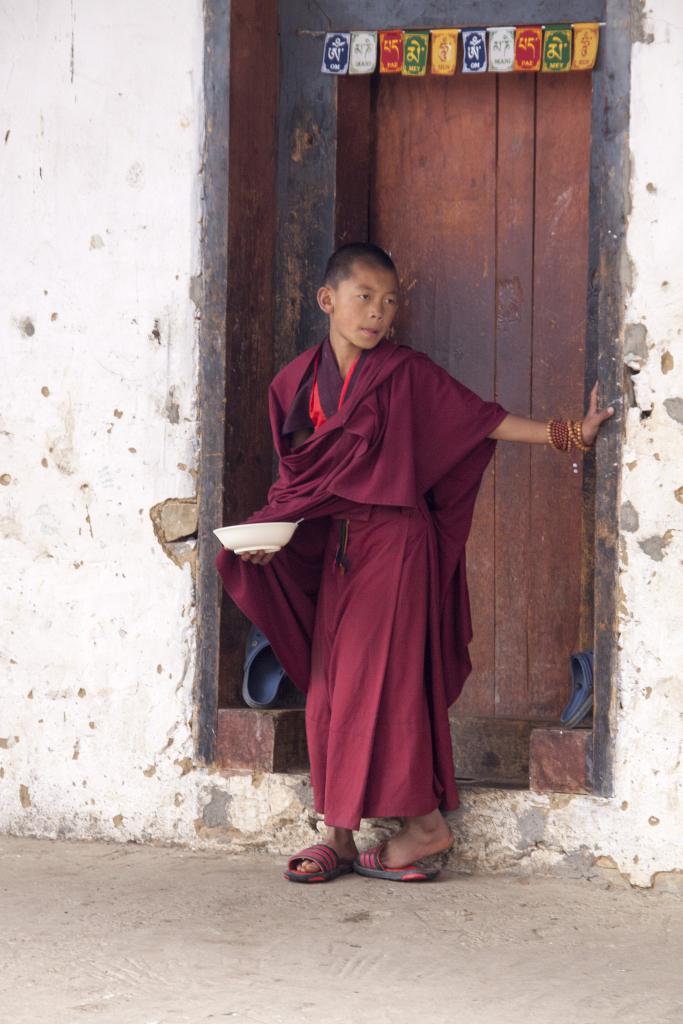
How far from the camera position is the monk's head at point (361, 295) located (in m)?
3.58

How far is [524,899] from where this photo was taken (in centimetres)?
331

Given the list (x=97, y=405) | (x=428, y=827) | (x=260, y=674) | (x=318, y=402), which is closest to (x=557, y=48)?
(x=318, y=402)

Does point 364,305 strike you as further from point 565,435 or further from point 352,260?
point 565,435

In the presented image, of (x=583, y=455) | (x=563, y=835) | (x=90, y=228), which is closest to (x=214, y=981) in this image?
(x=563, y=835)

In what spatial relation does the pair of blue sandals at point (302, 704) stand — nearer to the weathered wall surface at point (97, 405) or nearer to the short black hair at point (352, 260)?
the weathered wall surface at point (97, 405)

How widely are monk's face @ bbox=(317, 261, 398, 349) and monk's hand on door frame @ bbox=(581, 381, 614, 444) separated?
59 centimetres

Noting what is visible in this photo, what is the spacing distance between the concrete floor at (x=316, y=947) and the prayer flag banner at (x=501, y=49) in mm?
2291

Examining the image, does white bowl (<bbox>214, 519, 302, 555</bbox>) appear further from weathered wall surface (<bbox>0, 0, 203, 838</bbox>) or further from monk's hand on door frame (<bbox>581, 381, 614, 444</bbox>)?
monk's hand on door frame (<bbox>581, 381, 614, 444</bbox>)

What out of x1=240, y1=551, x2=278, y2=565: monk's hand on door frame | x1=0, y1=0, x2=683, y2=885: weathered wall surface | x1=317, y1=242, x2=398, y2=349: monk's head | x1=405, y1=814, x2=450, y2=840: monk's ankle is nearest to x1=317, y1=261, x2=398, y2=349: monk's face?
x1=317, y1=242, x2=398, y2=349: monk's head

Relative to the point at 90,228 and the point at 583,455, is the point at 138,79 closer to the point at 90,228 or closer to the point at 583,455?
the point at 90,228

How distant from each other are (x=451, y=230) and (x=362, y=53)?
1.93 feet

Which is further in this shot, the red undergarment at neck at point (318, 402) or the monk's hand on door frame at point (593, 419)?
the red undergarment at neck at point (318, 402)

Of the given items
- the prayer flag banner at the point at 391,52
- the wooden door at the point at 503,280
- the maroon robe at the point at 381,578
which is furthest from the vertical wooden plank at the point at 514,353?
the maroon robe at the point at 381,578

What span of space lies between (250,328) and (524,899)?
180cm
